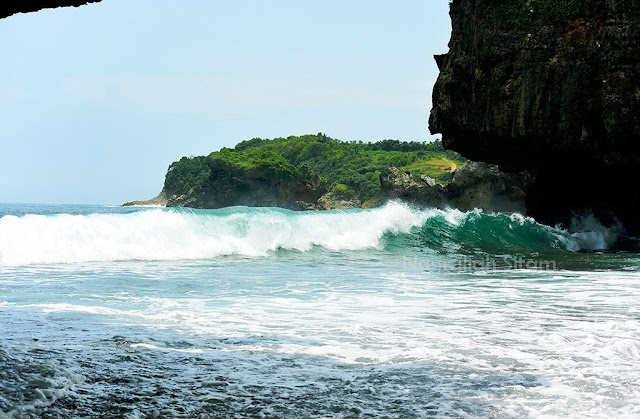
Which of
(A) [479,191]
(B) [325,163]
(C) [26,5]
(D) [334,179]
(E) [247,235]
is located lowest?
(E) [247,235]

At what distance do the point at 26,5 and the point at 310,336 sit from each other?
3490 millimetres

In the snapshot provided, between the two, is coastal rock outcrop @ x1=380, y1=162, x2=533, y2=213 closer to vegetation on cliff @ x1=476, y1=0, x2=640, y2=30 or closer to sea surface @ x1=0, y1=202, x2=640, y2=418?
vegetation on cliff @ x1=476, y1=0, x2=640, y2=30

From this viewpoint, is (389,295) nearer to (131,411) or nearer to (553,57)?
(131,411)

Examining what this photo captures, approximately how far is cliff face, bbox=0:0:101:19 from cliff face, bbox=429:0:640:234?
14.5 metres

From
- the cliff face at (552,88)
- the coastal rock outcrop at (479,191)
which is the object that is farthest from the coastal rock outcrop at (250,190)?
the cliff face at (552,88)

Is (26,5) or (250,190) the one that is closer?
(26,5)

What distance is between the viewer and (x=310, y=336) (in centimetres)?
585

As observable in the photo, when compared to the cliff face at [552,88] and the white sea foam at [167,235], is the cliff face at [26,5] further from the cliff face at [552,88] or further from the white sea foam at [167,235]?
the cliff face at [552,88]

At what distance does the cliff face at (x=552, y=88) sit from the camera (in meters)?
15.9

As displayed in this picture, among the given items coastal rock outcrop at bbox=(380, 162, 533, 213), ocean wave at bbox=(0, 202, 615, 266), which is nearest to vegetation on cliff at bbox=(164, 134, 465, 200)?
coastal rock outcrop at bbox=(380, 162, 533, 213)

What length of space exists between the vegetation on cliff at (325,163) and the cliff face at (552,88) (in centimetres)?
6607

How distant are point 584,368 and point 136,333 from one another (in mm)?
3695

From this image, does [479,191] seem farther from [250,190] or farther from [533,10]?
[250,190]

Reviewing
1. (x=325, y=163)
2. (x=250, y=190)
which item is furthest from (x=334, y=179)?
(x=250, y=190)
